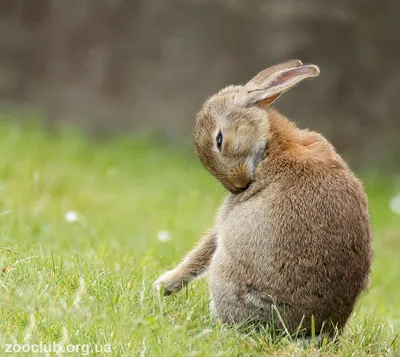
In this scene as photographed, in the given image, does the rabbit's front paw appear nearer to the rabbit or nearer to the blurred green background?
the rabbit

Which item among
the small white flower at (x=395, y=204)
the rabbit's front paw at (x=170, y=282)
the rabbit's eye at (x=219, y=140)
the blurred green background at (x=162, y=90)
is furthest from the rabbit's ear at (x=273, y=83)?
the small white flower at (x=395, y=204)

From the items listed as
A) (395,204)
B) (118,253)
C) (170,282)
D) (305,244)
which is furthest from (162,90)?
(305,244)

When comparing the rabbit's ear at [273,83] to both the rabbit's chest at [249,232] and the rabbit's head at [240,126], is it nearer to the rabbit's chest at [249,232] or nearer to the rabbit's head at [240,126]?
the rabbit's head at [240,126]

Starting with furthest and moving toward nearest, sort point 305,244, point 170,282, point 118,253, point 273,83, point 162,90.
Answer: point 162,90 < point 118,253 < point 273,83 < point 170,282 < point 305,244

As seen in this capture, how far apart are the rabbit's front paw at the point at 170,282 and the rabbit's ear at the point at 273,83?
0.99 meters

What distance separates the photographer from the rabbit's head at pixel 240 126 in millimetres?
4598

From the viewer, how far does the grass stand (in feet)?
12.3

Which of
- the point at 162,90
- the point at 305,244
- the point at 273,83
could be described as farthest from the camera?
the point at 162,90

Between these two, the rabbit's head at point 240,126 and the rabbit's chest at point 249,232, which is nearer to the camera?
the rabbit's chest at point 249,232

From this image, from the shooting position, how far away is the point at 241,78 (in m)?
11.3

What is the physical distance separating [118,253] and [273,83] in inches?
64.3

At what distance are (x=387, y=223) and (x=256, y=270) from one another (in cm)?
558

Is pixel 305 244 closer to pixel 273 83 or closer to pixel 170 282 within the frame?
pixel 170 282

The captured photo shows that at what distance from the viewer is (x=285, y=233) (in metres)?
4.23
